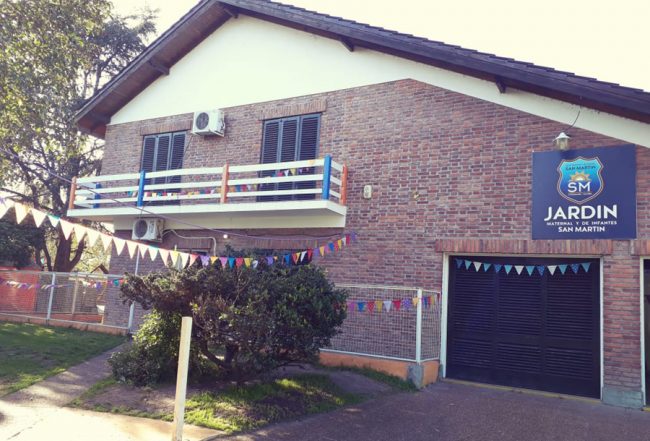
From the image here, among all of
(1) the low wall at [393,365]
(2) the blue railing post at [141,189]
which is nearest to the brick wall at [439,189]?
(1) the low wall at [393,365]

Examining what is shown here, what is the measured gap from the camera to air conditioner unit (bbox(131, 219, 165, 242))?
1338 cm

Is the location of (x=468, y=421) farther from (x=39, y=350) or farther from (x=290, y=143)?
(x=39, y=350)

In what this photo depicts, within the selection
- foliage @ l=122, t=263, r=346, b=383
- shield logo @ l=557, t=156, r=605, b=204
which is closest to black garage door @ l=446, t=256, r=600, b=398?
shield logo @ l=557, t=156, r=605, b=204

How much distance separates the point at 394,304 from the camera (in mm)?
9727

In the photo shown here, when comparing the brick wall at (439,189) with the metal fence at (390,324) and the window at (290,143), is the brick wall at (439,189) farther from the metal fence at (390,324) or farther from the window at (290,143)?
A: the metal fence at (390,324)

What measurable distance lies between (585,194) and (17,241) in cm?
1782

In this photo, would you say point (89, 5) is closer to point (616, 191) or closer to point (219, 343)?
point (219, 343)

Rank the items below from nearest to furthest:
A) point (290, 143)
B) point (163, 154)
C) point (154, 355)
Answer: point (154, 355)
point (290, 143)
point (163, 154)

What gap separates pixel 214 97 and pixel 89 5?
3509 mm

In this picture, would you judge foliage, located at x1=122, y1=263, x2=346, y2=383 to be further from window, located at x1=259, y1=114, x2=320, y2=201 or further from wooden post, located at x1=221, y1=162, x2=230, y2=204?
window, located at x1=259, y1=114, x2=320, y2=201

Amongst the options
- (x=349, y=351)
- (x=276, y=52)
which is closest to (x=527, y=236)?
(x=349, y=351)

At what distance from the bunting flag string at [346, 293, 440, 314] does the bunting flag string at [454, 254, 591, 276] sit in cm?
82

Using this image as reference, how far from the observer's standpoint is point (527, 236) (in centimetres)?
947

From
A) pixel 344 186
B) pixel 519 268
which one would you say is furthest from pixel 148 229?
pixel 519 268
